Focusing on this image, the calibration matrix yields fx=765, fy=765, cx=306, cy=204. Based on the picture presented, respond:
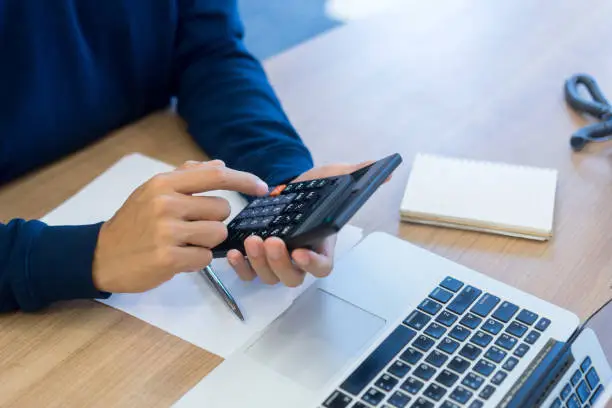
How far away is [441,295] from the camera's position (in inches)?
25.5

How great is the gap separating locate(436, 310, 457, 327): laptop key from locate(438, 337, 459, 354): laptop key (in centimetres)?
2

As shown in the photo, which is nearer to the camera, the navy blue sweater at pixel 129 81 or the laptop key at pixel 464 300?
the laptop key at pixel 464 300

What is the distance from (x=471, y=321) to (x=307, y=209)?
0.16 metres

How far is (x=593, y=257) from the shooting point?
73 cm

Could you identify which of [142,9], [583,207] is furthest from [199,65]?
[583,207]

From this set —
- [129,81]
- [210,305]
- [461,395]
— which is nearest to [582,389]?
[461,395]

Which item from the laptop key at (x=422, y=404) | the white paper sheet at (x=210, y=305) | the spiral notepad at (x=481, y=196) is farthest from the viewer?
the spiral notepad at (x=481, y=196)

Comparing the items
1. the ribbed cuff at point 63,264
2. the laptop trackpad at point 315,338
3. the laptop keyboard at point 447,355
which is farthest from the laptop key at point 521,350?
the ribbed cuff at point 63,264

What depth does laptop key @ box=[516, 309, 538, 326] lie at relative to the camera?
2.03 ft

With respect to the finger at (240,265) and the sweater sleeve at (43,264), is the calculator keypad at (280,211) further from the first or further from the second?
the sweater sleeve at (43,264)

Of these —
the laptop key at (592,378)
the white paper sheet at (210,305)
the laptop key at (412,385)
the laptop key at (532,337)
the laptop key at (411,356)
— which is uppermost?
the laptop key at (532,337)

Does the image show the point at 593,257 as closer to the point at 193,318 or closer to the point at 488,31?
the point at 193,318

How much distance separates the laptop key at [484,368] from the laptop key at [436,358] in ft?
0.08

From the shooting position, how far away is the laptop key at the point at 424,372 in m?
0.56
